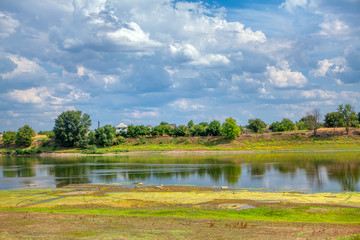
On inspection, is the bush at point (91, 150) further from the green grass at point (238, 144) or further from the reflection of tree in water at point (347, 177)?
the reflection of tree in water at point (347, 177)

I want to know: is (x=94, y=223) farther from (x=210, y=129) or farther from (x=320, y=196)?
(x=210, y=129)

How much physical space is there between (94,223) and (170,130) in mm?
129243

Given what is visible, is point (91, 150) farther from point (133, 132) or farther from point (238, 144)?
point (238, 144)

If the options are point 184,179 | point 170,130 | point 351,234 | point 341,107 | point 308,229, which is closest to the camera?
point 351,234

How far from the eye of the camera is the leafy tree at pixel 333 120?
134375mm

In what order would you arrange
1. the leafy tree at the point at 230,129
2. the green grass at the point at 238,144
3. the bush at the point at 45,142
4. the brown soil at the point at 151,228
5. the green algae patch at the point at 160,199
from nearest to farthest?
1. the brown soil at the point at 151,228
2. the green algae patch at the point at 160,199
3. the green grass at the point at 238,144
4. the leafy tree at the point at 230,129
5. the bush at the point at 45,142

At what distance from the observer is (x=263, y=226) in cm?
1805

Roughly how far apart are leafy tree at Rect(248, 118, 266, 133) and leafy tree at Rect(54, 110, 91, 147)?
83.5 meters

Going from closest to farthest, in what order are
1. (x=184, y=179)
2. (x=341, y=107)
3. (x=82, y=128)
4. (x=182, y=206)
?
(x=182, y=206) < (x=184, y=179) < (x=341, y=107) < (x=82, y=128)

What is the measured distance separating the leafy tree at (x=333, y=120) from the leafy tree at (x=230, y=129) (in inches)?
1755

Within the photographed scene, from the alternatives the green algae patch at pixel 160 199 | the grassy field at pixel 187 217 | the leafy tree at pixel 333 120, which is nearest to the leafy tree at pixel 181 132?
the leafy tree at pixel 333 120

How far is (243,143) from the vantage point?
126 metres

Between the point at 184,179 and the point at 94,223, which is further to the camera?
the point at 184,179

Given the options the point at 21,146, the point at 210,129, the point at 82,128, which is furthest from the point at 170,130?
the point at 21,146
